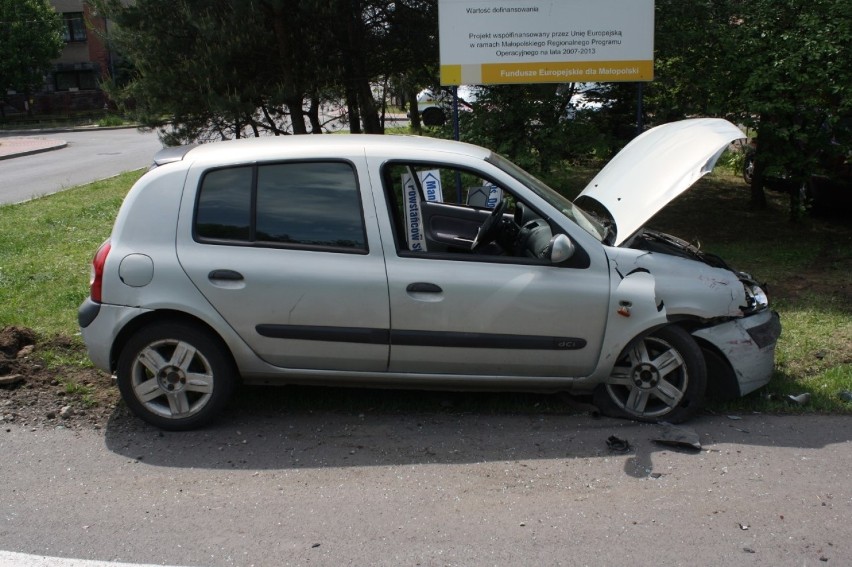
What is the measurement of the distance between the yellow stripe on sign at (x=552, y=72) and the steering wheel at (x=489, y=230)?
334 centimetres

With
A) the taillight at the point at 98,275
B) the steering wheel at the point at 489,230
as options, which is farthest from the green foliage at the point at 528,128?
the taillight at the point at 98,275

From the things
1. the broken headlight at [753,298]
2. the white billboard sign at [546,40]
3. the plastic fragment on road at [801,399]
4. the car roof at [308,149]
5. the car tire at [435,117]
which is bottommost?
the plastic fragment on road at [801,399]

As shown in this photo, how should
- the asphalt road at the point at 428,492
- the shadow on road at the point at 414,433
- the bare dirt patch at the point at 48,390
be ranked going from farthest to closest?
the bare dirt patch at the point at 48,390 → the shadow on road at the point at 414,433 → the asphalt road at the point at 428,492

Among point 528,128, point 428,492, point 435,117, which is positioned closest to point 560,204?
point 428,492

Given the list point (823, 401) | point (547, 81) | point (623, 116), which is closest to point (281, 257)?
point (823, 401)

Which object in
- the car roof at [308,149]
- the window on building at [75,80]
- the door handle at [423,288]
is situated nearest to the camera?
the door handle at [423,288]

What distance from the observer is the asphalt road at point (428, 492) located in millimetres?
3781

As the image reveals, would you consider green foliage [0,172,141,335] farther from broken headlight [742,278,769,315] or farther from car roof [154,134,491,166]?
broken headlight [742,278,769,315]

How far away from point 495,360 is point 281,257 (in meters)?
1.36

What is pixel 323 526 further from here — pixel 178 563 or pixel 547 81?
pixel 547 81

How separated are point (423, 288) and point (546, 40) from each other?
4.53 m

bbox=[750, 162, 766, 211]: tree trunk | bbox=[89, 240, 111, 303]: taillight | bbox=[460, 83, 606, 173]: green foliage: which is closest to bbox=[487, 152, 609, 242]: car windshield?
bbox=[89, 240, 111, 303]: taillight

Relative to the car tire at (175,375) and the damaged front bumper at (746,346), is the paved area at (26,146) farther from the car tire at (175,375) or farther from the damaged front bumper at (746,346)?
the damaged front bumper at (746,346)

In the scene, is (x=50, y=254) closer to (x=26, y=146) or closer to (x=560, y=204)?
(x=560, y=204)
